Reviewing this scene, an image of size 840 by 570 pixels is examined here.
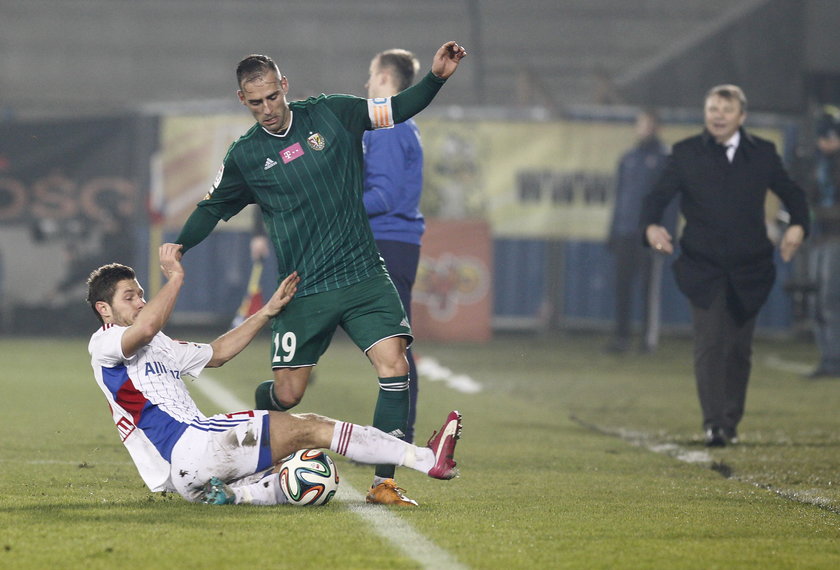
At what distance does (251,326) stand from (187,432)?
69 cm

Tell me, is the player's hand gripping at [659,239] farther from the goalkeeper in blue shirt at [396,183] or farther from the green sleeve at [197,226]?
the green sleeve at [197,226]

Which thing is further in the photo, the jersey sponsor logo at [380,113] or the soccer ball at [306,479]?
the jersey sponsor logo at [380,113]

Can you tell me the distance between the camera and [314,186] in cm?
598

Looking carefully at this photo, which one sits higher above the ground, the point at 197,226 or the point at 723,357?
the point at 197,226

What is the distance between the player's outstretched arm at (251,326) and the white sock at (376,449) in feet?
2.09

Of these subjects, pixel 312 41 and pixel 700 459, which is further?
pixel 312 41

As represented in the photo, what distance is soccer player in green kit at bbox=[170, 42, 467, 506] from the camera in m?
5.97

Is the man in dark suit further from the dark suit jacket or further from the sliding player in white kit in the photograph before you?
the sliding player in white kit

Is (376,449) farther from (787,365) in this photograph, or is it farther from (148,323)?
(787,365)

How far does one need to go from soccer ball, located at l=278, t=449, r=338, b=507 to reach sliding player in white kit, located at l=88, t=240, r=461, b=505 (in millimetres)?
54

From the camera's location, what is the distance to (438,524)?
5.33 metres

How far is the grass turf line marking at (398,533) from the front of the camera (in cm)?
464

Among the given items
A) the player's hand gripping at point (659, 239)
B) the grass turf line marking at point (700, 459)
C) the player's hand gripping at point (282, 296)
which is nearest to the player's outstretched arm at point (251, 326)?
the player's hand gripping at point (282, 296)

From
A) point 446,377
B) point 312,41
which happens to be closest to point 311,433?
point 446,377
